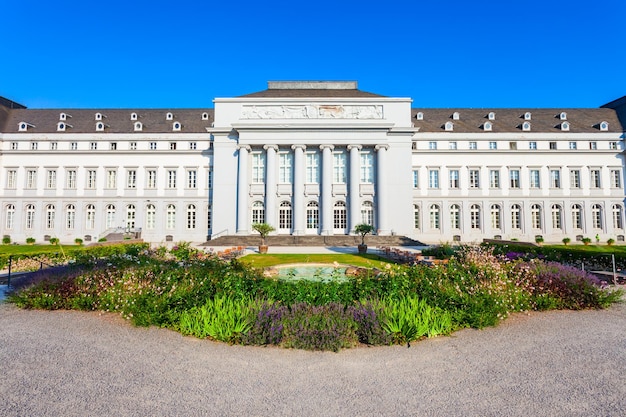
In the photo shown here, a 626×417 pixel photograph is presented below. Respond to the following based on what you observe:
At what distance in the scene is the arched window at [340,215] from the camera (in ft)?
110

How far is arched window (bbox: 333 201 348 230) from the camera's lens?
3362cm

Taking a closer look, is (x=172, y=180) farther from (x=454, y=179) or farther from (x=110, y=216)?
(x=454, y=179)

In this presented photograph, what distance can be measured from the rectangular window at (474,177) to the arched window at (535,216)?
21.0ft

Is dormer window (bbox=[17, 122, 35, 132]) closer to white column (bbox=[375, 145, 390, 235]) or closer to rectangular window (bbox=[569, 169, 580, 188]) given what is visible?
white column (bbox=[375, 145, 390, 235])

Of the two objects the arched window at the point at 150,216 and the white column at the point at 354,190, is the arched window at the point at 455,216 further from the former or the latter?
the arched window at the point at 150,216

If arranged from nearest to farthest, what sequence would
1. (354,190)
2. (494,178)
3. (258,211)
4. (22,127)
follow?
(354,190), (258,211), (494,178), (22,127)

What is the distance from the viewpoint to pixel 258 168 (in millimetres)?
34219

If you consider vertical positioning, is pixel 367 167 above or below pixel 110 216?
above

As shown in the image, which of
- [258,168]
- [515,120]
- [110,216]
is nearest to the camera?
[258,168]

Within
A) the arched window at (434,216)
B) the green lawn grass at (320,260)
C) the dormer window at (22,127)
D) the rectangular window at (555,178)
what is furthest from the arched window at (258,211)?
the rectangular window at (555,178)

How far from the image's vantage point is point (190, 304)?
22.5 ft

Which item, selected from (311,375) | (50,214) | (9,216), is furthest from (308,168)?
(9,216)

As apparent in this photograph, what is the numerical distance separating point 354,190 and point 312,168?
4999 mm

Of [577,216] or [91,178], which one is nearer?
[577,216]
